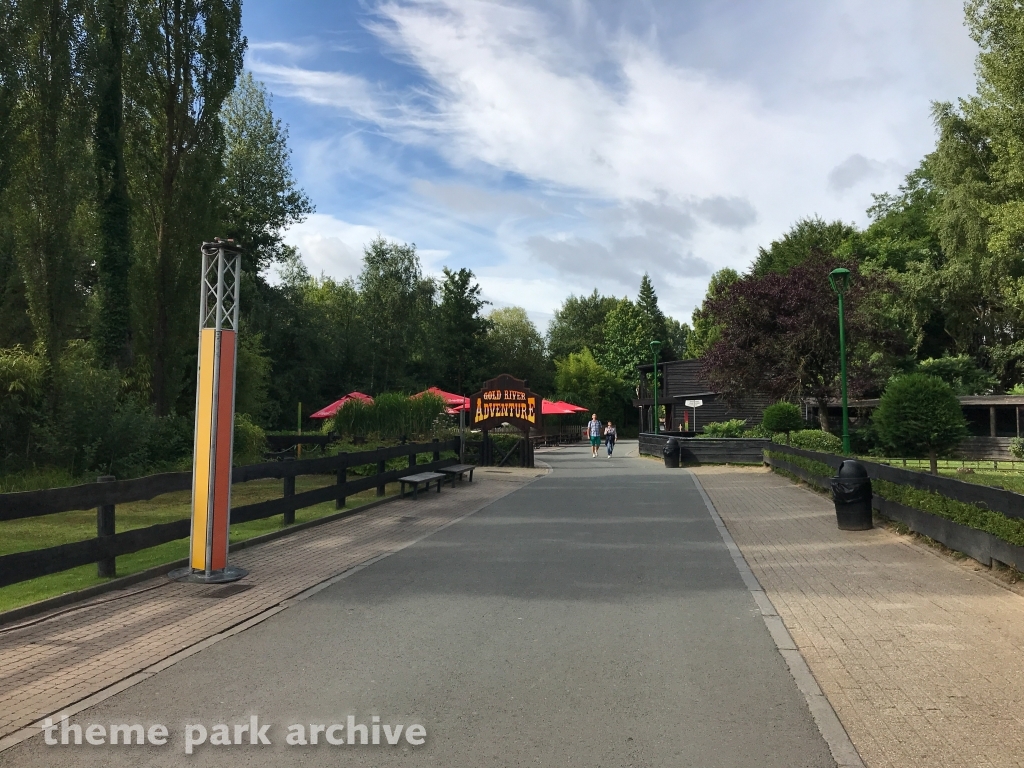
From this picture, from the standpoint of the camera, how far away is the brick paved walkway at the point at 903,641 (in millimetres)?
4113

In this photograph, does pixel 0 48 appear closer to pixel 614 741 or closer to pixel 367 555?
pixel 367 555

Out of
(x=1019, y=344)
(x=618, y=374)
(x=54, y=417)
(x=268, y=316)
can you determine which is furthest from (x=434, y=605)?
(x=618, y=374)

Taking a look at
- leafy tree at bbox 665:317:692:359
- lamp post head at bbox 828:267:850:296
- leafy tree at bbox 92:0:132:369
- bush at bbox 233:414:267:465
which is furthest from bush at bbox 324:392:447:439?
leafy tree at bbox 665:317:692:359

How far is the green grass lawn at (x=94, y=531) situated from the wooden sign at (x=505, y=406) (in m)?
10.2

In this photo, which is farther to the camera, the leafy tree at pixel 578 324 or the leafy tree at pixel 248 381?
the leafy tree at pixel 578 324

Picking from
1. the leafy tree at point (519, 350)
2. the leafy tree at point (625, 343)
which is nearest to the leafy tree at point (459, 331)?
the leafy tree at point (519, 350)

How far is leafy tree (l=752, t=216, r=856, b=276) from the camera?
197 ft

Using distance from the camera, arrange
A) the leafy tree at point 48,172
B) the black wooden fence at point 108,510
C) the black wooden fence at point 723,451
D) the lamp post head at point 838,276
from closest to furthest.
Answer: the black wooden fence at point 108,510, the leafy tree at point 48,172, the lamp post head at point 838,276, the black wooden fence at point 723,451

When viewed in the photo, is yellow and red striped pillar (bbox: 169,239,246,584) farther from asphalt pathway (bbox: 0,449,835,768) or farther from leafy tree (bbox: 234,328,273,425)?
leafy tree (bbox: 234,328,273,425)

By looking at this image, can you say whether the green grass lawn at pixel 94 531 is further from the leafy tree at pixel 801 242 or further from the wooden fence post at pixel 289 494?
the leafy tree at pixel 801 242

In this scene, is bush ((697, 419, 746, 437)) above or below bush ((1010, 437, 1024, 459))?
above

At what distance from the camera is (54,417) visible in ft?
53.4

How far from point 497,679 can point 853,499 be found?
8218 mm

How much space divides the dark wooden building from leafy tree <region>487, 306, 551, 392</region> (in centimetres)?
1402
